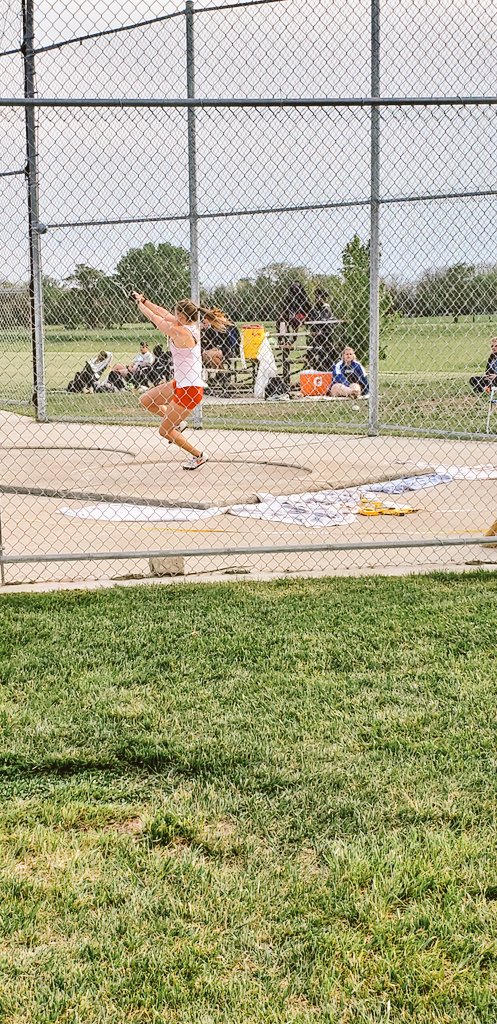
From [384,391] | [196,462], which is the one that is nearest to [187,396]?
[196,462]

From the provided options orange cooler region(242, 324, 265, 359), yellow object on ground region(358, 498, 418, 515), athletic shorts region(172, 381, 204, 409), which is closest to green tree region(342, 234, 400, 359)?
orange cooler region(242, 324, 265, 359)

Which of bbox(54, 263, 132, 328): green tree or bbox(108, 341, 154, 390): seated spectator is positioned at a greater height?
bbox(54, 263, 132, 328): green tree

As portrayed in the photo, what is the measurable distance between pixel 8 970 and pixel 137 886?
1.58 ft

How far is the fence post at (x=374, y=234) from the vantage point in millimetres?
11203

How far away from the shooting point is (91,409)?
14945 mm

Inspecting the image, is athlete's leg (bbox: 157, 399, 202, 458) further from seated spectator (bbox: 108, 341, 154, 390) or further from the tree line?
seated spectator (bbox: 108, 341, 154, 390)

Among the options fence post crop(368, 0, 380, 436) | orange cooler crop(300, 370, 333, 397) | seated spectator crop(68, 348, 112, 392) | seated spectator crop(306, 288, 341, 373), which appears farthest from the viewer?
seated spectator crop(68, 348, 112, 392)

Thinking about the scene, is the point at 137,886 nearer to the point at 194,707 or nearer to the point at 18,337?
the point at 194,707

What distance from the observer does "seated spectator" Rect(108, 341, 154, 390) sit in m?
15.7

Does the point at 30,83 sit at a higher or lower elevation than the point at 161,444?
higher

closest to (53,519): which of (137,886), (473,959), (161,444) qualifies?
(161,444)

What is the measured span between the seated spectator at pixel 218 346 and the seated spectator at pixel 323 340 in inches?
40.4

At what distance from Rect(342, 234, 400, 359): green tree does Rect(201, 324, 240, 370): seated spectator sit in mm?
1584

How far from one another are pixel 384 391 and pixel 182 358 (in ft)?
20.0
